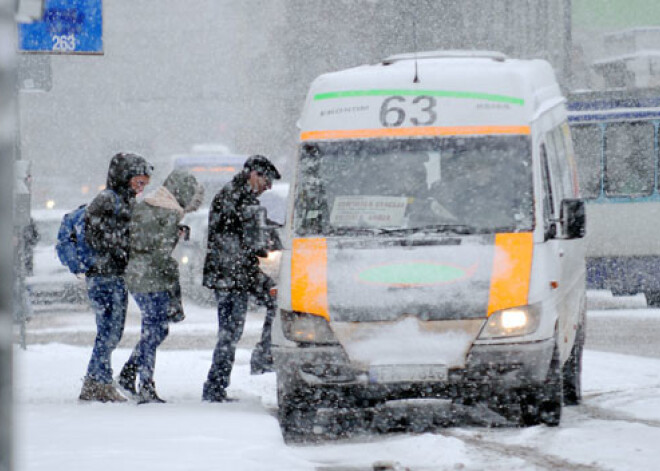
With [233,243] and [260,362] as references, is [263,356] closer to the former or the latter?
[260,362]

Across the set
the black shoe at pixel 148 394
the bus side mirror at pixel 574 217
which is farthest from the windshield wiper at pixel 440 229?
the black shoe at pixel 148 394

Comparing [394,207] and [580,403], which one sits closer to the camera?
[394,207]

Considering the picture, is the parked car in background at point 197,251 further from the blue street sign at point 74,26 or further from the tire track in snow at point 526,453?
Answer: the tire track in snow at point 526,453

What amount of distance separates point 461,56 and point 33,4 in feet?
19.4

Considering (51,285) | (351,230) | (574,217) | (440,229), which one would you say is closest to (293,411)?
(351,230)

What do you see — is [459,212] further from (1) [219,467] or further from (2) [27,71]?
(2) [27,71]

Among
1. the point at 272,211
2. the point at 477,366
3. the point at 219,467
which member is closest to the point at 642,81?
the point at 272,211

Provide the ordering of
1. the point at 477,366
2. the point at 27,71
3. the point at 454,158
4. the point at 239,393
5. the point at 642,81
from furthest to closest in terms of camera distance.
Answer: the point at 642,81 → the point at 27,71 → the point at 239,393 → the point at 454,158 → the point at 477,366

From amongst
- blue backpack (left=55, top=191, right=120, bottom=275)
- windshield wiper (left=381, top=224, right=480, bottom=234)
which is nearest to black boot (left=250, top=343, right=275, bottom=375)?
blue backpack (left=55, top=191, right=120, bottom=275)

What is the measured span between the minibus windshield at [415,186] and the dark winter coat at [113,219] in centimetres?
146

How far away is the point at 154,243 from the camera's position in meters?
10.2

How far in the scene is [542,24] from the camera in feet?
→ 137

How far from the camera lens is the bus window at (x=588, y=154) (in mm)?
19859

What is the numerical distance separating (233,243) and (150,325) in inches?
32.7
